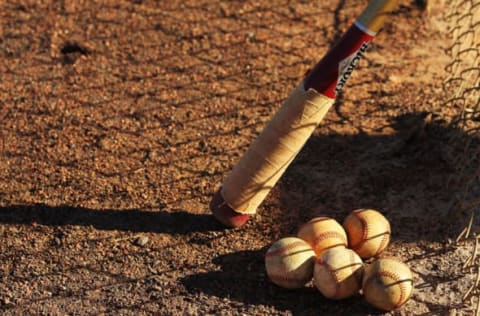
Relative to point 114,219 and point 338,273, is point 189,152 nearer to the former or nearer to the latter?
point 114,219

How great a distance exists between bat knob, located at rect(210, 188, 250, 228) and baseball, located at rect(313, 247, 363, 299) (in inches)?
26.8

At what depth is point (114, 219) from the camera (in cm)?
493

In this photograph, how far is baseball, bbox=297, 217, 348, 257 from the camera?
175 inches

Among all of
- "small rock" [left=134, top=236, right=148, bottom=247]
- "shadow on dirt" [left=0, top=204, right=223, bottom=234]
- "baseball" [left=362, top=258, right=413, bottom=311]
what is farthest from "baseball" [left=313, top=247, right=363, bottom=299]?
"small rock" [left=134, top=236, right=148, bottom=247]

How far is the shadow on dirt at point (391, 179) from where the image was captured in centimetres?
498

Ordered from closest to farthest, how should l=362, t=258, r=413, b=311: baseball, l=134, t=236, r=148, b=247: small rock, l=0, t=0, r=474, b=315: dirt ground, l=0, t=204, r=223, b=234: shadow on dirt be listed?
l=362, t=258, r=413, b=311: baseball → l=0, t=0, r=474, b=315: dirt ground → l=134, t=236, r=148, b=247: small rock → l=0, t=204, r=223, b=234: shadow on dirt

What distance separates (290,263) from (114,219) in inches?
45.2

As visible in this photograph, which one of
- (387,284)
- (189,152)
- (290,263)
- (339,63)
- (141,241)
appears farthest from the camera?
(189,152)

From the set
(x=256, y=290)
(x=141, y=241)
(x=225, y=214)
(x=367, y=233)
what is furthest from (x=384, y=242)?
(x=141, y=241)

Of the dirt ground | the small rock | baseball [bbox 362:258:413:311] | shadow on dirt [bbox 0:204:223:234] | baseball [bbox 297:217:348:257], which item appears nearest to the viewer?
baseball [bbox 362:258:413:311]

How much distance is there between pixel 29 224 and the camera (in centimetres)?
489

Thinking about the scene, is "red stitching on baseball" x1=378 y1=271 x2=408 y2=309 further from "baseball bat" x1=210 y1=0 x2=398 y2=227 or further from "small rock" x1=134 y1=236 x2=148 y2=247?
"small rock" x1=134 y1=236 x2=148 y2=247

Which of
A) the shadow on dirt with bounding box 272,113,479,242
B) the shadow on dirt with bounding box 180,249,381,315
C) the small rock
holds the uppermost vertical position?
the shadow on dirt with bounding box 272,113,479,242

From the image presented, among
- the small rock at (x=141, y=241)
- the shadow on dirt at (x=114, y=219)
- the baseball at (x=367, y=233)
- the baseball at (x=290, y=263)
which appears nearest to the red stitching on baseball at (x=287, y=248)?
the baseball at (x=290, y=263)
